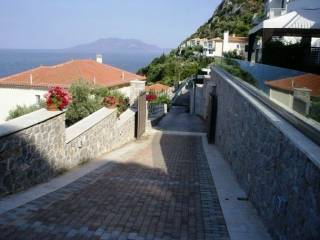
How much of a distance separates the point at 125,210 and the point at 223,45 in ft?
140

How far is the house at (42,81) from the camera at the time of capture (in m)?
35.9

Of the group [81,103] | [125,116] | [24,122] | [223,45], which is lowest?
[125,116]

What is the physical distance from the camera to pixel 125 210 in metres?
6.34

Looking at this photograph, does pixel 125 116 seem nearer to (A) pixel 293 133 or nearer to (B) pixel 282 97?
(B) pixel 282 97

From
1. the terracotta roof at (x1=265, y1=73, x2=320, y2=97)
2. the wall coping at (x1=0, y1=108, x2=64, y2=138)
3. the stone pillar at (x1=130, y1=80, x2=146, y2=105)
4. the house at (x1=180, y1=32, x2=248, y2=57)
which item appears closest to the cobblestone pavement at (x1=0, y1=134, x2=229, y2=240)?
the wall coping at (x1=0, y1=108, x2=64, y2=138)

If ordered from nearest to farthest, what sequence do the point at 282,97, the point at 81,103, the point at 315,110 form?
1. the point at 315,110
2. the point at 282,97
3. the point at 81,103

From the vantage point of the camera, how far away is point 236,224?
19.4ft

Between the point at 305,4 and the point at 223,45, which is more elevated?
the point at 305,4

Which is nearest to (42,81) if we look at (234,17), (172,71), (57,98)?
(57,98)

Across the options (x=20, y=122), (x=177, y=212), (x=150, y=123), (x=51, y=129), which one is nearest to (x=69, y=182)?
(x=51, y=129)

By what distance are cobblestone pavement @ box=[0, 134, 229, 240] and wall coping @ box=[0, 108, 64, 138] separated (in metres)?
1.19

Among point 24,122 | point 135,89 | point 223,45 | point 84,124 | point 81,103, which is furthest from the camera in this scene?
point 223,45

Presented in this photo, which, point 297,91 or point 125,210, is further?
point 125,210

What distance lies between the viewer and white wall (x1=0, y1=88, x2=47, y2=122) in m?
36.1
